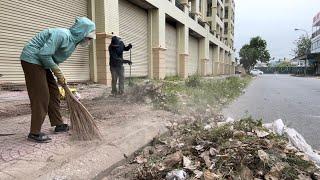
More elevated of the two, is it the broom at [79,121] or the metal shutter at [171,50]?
the metal shutter at [171,50]

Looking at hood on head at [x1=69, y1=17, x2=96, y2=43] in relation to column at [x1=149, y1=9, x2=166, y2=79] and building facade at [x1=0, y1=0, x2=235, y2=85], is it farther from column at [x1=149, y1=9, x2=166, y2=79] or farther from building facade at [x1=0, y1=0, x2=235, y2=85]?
column at [x1=149, y1=9, x2=166, y2=79]

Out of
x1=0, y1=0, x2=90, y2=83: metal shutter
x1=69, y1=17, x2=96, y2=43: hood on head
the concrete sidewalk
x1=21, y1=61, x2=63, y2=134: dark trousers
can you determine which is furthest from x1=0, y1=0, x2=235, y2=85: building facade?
x1=69, y1=17, x2=96, y2=43: hood on head

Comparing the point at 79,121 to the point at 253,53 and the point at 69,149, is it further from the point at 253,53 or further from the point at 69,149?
the point at 253,53

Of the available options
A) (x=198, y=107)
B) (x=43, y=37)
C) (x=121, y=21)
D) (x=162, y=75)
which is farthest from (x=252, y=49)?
(x=43, y=37)

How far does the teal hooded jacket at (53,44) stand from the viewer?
4.27 meters

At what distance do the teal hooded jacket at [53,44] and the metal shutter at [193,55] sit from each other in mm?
27647

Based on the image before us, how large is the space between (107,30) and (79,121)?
9.92 metres

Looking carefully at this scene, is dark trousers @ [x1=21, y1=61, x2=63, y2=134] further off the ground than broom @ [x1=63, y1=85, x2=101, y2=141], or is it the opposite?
dark trousers @ [x1=21, y1=61, x2=63, y2=134]

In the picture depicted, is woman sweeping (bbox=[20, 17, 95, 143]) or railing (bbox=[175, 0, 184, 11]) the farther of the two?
railing (bbox=[175, 0, 184, 11])

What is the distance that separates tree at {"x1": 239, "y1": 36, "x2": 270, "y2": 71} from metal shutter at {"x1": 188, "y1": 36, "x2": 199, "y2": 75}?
41897 millimetres

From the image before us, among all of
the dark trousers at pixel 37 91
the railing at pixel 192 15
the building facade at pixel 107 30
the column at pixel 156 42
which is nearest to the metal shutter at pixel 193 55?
the building facade at pixel 107 30

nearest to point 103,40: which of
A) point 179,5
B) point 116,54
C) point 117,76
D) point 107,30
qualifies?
point 107,30

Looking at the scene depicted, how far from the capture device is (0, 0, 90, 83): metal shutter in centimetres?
985

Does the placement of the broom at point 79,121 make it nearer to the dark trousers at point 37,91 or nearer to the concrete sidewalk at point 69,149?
the concrete sidewalk at point 69,149
